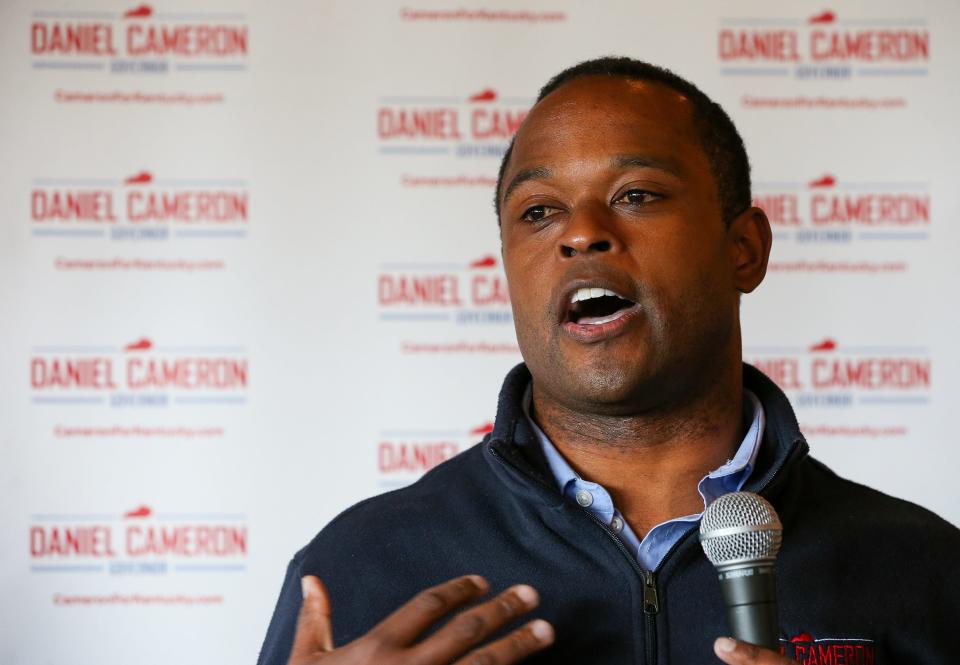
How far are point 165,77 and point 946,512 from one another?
233cm

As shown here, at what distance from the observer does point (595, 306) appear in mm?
1252

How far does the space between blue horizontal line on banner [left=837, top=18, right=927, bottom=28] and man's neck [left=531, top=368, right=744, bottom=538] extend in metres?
1.97

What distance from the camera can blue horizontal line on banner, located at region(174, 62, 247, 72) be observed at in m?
2.91

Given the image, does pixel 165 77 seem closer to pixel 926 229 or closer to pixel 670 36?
pixel 670 36

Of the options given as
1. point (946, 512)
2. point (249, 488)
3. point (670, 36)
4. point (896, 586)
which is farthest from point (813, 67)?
point (896, 586)

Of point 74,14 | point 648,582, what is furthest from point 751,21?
point 648,582

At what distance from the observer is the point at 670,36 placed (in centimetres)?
291

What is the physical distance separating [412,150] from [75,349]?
1.02 m

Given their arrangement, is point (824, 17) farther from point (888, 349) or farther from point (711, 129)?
point (711, 129)

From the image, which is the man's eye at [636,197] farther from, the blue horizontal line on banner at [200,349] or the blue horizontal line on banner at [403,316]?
the blue horizontal line on banner at [200,349]

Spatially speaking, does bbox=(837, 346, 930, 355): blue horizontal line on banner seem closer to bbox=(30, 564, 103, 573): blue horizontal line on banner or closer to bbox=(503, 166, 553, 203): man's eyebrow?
bbox=(503, 166, 553, 203): man's eyebrow

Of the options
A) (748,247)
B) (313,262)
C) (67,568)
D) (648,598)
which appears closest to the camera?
(648,598)

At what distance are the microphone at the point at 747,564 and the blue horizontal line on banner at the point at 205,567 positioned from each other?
2.03 m

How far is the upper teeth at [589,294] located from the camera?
121 cm
